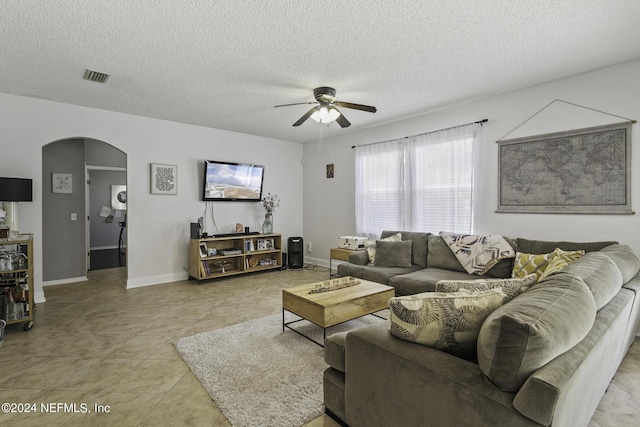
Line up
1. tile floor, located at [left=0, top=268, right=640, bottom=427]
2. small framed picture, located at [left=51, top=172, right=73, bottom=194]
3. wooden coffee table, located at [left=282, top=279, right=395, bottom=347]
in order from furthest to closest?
small framed picture, located at [left=51, top=172, right=73, bottom=194]
wooden coffee table, located at [left=282, top=279, right=395, bottom=347]
tile floor, located at [left=0, top=268, right=640, bottom=427]

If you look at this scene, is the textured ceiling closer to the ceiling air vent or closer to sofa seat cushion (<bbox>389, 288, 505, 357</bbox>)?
the ceiling air vent

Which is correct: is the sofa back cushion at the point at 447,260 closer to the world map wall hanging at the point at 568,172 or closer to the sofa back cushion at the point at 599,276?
the world map wall hanging at the point at 568,172

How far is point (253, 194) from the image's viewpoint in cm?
591

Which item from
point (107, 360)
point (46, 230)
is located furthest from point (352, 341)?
point (46, 230)

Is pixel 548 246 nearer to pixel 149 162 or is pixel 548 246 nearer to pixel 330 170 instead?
pixel 330 170

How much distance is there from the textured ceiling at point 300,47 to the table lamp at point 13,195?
1086 millimetres

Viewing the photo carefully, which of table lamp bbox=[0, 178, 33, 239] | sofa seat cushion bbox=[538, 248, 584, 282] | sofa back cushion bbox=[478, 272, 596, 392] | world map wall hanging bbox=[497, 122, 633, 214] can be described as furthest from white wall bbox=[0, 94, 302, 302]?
sofa back cushion bbox=[478, 272, 596, 392]

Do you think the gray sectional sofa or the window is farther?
the window

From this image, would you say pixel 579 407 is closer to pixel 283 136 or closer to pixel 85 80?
pixel 85 80

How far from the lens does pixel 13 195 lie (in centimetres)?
346

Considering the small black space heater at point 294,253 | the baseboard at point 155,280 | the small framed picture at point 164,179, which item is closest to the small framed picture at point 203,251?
the baseboard at point 155,280

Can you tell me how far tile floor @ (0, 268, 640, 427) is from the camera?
1854 mm

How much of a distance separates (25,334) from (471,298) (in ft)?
12.7

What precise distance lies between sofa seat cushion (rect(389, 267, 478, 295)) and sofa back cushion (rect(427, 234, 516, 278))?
0.11 meters
